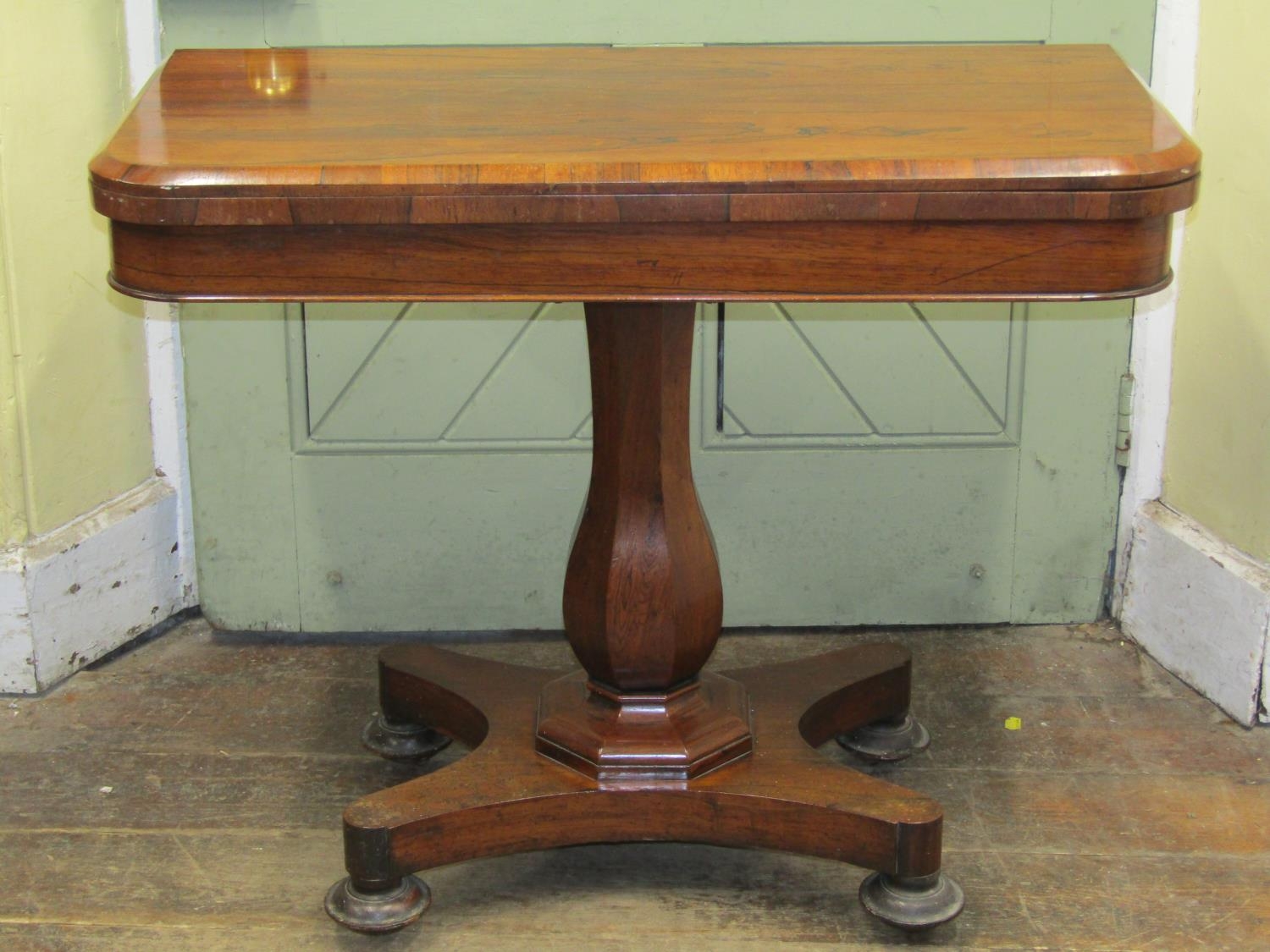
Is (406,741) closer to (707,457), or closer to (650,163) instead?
(707,457)

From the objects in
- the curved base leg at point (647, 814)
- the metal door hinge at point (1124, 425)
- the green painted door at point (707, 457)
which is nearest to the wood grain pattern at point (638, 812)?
the curved base leg at point (647, 814)

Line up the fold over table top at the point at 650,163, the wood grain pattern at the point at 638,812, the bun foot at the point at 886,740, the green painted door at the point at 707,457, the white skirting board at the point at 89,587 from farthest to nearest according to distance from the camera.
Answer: the green painted door at the point at 707,457
the white skirting board at the point at 89,587
the bun foot at the point at 886,740
the wood grain pattern at the point at 638,812
the fold over table top at the point at 650,163

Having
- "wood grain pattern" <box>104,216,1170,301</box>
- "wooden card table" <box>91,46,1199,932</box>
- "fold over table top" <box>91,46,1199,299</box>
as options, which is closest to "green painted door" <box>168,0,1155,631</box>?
"wooden card table" <box>91,46,1199,932</box>

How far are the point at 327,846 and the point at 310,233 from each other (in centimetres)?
101

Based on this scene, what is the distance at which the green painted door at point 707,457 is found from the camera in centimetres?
274

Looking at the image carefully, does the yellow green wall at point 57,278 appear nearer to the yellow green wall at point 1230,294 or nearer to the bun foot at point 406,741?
the bun foot at point 406,741

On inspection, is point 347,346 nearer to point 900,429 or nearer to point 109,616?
point 109,616

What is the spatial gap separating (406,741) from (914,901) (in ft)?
2.79

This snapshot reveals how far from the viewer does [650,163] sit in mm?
1480

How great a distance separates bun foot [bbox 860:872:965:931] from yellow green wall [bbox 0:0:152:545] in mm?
1531

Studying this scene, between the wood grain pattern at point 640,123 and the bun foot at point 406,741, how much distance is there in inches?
39.6

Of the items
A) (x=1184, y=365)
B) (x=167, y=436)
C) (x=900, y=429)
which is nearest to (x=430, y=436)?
(x=167, y=436)

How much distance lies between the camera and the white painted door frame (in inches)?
103

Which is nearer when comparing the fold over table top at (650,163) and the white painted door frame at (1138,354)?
the fold over table top at (650,163)
